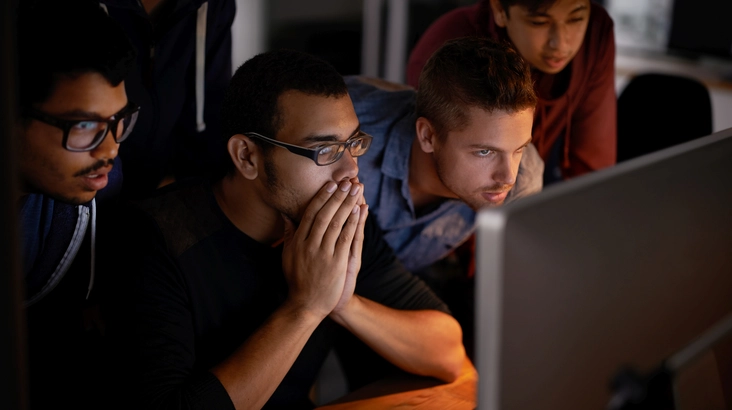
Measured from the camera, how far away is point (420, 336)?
1.38 m

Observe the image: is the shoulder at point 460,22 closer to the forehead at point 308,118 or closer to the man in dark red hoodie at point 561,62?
the man in dark red hoodie at point 561,62

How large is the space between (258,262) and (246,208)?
101 millimetres

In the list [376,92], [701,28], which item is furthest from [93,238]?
[701,28]

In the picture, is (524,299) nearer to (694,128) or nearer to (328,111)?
(328,111)

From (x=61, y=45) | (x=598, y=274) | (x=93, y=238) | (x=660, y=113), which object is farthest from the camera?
(x=660, y=113)

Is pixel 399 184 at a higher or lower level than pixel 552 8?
lower

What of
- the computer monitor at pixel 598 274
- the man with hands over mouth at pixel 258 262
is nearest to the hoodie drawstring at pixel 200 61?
the man with hands over mouth at pixel 258 262

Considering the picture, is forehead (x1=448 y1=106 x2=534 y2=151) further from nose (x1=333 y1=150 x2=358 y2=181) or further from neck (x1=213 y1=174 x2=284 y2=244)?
neck (x1=213 y1=174 x2=284 y2=244)

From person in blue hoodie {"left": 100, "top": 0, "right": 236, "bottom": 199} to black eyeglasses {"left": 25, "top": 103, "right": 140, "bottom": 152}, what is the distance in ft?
0.63

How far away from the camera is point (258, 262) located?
1312mm

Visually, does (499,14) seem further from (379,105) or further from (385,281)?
(385,281)

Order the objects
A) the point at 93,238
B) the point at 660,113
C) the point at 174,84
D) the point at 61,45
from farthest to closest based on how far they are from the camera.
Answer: the point at 660,113 < the point at 174,84 < the point at 93,238 < the point at 61,45

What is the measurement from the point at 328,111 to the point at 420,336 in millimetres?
468

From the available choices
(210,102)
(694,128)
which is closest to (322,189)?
(210,102)
